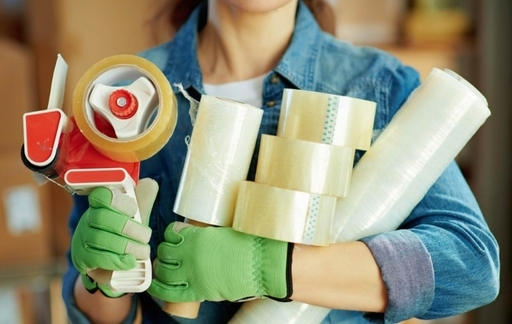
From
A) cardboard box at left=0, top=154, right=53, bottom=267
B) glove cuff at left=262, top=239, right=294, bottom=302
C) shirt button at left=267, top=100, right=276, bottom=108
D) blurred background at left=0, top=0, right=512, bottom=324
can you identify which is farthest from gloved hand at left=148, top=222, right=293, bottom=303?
cardboard box at left=0, top=154, right=53, bottom=267

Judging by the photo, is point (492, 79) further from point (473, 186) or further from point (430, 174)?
point (430, 174)

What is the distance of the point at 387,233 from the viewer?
0.66 meters

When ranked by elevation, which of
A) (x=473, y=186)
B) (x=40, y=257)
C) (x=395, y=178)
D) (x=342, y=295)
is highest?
(x=395, y=178)

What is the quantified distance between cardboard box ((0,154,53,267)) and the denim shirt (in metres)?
0.88

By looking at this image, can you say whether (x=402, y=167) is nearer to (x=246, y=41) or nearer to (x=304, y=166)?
(x=304, y=166)

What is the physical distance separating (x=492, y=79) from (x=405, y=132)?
1323 mm

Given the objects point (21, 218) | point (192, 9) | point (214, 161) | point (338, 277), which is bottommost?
point (21, 218)

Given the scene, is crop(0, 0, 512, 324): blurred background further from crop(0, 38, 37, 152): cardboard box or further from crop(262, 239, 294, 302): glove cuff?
crop(262, 239, 294, 302): glove cuff

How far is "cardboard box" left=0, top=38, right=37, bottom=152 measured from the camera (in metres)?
1.66

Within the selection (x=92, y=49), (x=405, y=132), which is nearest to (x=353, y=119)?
(x=405, y=132)

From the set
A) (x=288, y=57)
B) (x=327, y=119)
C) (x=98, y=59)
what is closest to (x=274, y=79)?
(x=288, y=57)

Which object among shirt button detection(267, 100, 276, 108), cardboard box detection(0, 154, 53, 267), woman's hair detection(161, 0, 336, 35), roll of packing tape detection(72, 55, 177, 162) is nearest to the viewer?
roll of packing tape detection(72, 55, 177, 162)

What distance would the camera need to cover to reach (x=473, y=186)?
1.98m

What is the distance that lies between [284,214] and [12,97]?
127 cm
